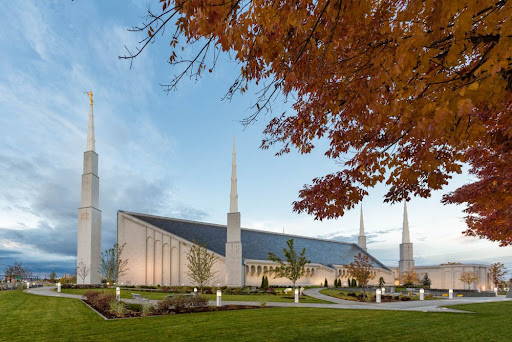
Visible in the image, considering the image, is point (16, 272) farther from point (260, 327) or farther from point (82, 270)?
point (260, 327)

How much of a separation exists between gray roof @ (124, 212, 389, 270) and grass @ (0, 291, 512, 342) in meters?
28.5

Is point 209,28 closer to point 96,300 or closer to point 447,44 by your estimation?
point 447,44

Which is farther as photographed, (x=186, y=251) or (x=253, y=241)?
(x=253, y=241)

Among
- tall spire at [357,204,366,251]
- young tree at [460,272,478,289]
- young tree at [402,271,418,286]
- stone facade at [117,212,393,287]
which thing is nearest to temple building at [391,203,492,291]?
young tree at [460,272,478,289]

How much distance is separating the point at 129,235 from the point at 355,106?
51.0m

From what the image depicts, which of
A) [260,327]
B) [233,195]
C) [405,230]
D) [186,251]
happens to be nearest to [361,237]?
[405,230]

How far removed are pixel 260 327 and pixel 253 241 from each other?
45.8 metres

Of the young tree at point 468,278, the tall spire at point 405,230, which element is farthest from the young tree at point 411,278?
the tall spire at point 405,230

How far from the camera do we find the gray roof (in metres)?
53.2

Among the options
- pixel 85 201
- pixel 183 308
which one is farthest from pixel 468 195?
pixel 85 201

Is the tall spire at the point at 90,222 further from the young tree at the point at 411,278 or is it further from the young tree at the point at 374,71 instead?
the young tree at the point at 374,71

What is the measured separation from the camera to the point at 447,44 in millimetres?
5926

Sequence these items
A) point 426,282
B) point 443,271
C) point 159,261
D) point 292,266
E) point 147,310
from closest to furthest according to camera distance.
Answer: point 147,310 → point 292,266 → point 159,261 → point 426,282 → point 443,271

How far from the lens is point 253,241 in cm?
A: 5969
